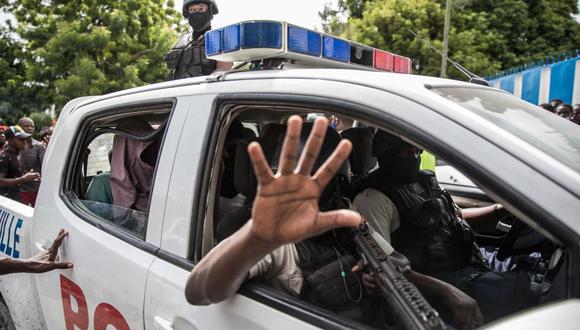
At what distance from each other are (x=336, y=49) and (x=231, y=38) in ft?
1.40

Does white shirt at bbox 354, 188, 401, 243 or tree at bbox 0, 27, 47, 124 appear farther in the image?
tree at bbox 0, 27, 47, 124

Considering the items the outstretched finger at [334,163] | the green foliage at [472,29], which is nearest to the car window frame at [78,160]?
the outstretched finger at [334,163]

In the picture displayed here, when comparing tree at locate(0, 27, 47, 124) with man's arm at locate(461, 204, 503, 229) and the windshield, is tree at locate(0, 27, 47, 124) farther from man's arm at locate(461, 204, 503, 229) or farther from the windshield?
the windshield

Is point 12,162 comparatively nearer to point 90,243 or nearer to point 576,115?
point 90,243

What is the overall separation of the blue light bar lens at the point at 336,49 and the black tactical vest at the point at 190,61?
154cm

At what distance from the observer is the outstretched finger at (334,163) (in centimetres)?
92

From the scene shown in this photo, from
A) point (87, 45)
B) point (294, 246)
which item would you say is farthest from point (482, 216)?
point (87, 45)

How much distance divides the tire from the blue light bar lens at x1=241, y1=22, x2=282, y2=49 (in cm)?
194

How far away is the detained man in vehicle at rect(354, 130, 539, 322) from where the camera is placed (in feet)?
5.78

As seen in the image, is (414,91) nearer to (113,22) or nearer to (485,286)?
(485,286)

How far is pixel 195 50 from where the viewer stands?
3.12 m

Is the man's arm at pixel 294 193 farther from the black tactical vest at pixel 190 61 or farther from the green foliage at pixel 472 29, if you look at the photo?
the green foliage at pixel 472 29

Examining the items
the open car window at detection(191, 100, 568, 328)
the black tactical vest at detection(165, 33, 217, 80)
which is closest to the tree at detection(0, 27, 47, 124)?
the black tactical vest at detection(165, 33, 217, 80)

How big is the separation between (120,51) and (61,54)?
1.93 meters
